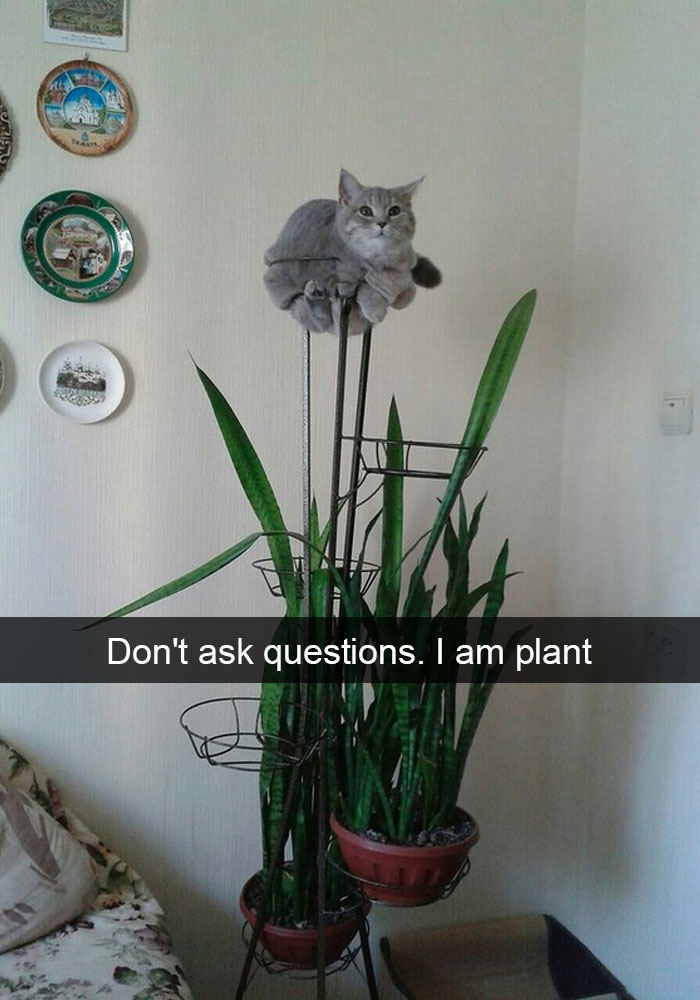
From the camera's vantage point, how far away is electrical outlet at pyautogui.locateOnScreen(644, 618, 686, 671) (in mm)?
1468

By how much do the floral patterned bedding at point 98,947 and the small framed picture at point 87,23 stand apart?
1390mm

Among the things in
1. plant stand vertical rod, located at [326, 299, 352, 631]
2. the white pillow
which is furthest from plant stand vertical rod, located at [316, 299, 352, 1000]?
the white pillow

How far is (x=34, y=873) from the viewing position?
136 centimetres

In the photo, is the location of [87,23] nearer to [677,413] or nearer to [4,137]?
[4,137]

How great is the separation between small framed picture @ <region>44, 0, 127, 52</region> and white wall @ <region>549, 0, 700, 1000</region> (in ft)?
3.38

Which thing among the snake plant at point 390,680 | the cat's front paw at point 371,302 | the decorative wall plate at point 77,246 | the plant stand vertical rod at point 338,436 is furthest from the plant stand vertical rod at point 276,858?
the decorative wall plate at point 77,246

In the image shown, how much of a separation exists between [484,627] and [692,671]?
1.40ft

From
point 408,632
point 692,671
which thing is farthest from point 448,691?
point 692,671

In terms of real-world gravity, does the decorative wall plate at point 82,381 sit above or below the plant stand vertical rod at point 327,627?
above

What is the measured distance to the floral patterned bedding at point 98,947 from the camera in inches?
48.6

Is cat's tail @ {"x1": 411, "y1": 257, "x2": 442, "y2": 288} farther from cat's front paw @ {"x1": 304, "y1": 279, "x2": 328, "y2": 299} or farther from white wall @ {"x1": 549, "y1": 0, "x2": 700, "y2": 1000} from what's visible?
white wall @ {"x1": 549, "y1": 0, "x2": 700, "y2": 1000}

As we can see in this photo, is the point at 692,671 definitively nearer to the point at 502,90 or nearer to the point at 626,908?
the point at 626,908

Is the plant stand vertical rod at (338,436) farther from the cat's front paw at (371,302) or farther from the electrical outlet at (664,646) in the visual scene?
the electrical outlet at (664,646)

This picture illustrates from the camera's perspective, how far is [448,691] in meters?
1.28
